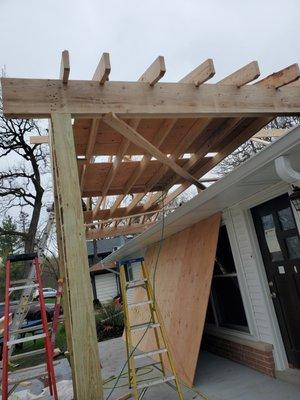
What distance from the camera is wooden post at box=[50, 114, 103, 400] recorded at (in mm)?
2711

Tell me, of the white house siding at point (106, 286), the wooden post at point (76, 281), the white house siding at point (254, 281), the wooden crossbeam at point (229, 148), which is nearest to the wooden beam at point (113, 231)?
the wooden crossbeam at point (229, 148)

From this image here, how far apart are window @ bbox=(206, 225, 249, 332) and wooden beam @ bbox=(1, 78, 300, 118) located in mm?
2508

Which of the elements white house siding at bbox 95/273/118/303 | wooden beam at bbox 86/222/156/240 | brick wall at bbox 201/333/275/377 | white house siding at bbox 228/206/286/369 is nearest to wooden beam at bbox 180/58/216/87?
white house siding at bbox 228/206/286/369

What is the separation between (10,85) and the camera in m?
3.35

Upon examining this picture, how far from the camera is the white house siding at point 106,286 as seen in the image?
83.6ft

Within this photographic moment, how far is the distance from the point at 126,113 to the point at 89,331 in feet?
7.43

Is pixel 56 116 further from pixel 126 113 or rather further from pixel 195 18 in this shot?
pixel 195 18

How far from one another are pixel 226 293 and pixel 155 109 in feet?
13.4

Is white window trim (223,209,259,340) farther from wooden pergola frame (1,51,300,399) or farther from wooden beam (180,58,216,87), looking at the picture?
wooden beam (180,58,216,87)

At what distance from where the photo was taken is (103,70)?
3.51 m

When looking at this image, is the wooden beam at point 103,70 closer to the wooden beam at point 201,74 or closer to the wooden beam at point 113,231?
the wooden beam at point 201,74

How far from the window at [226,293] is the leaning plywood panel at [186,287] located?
1.70 ft

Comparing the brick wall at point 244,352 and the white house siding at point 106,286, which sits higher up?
the white house siding at point 106,286

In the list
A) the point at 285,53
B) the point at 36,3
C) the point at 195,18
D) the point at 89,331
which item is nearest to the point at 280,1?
the point at 195,18
